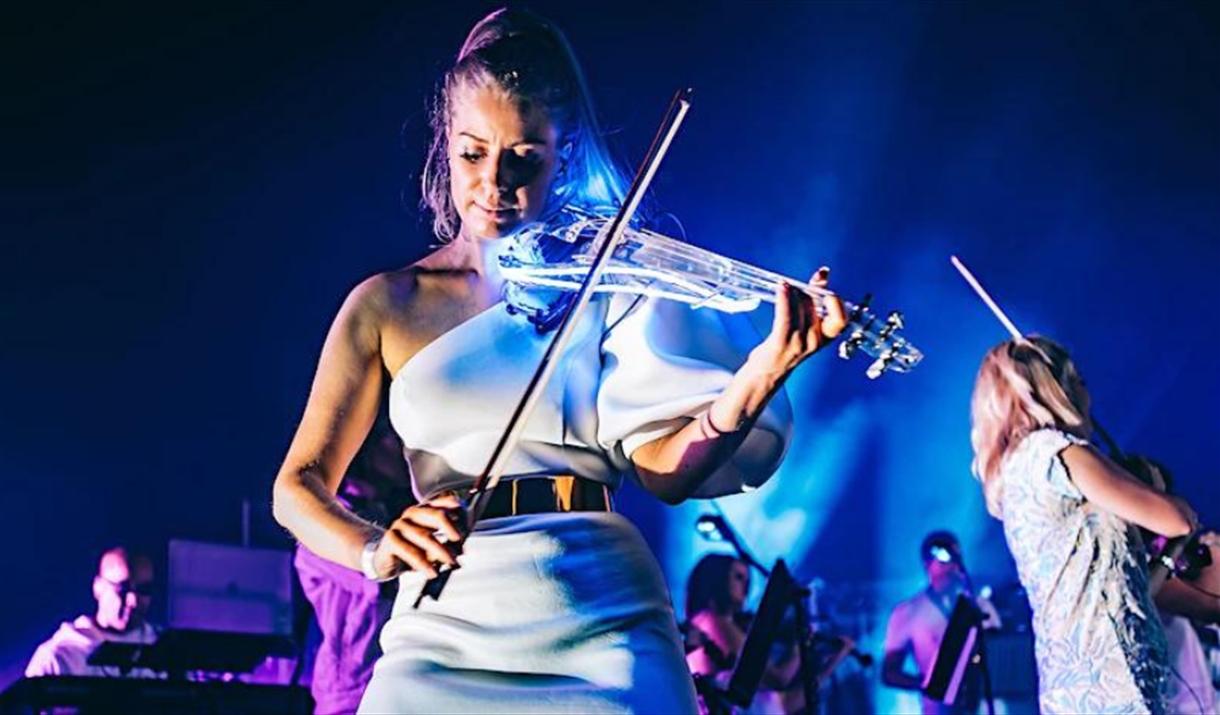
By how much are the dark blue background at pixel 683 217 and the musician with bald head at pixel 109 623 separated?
511 millimetres

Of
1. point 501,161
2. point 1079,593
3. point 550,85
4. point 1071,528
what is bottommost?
point 1079,593

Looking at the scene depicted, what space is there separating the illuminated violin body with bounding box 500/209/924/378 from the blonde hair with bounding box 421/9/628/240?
9 centimetres

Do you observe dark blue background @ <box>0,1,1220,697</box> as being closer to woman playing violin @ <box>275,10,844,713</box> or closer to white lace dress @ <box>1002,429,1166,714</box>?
white lace dress @ <box>1002,429,1166,714</box>

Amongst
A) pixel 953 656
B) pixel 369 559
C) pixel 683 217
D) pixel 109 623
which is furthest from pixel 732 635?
pixel 369 559

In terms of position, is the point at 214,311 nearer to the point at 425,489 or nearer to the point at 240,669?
the point at 240,669

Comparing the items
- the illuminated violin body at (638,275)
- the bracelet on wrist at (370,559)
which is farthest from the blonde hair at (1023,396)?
the bracelet on wrist at (370,559)

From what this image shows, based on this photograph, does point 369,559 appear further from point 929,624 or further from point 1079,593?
point 929,624

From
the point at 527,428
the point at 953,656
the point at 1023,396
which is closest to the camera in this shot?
the point at 527,428

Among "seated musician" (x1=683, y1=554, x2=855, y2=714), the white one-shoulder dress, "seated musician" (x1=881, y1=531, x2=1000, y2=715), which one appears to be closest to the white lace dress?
the white one-shoulder dress

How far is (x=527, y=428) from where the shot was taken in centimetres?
179

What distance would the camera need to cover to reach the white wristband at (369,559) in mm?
1646

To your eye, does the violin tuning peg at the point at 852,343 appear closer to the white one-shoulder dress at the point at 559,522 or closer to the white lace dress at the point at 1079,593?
the white one-shoulder dress at the point at 559,522

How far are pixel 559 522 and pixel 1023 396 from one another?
1776 mm

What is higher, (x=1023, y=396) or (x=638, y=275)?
(x=638, y=275)
